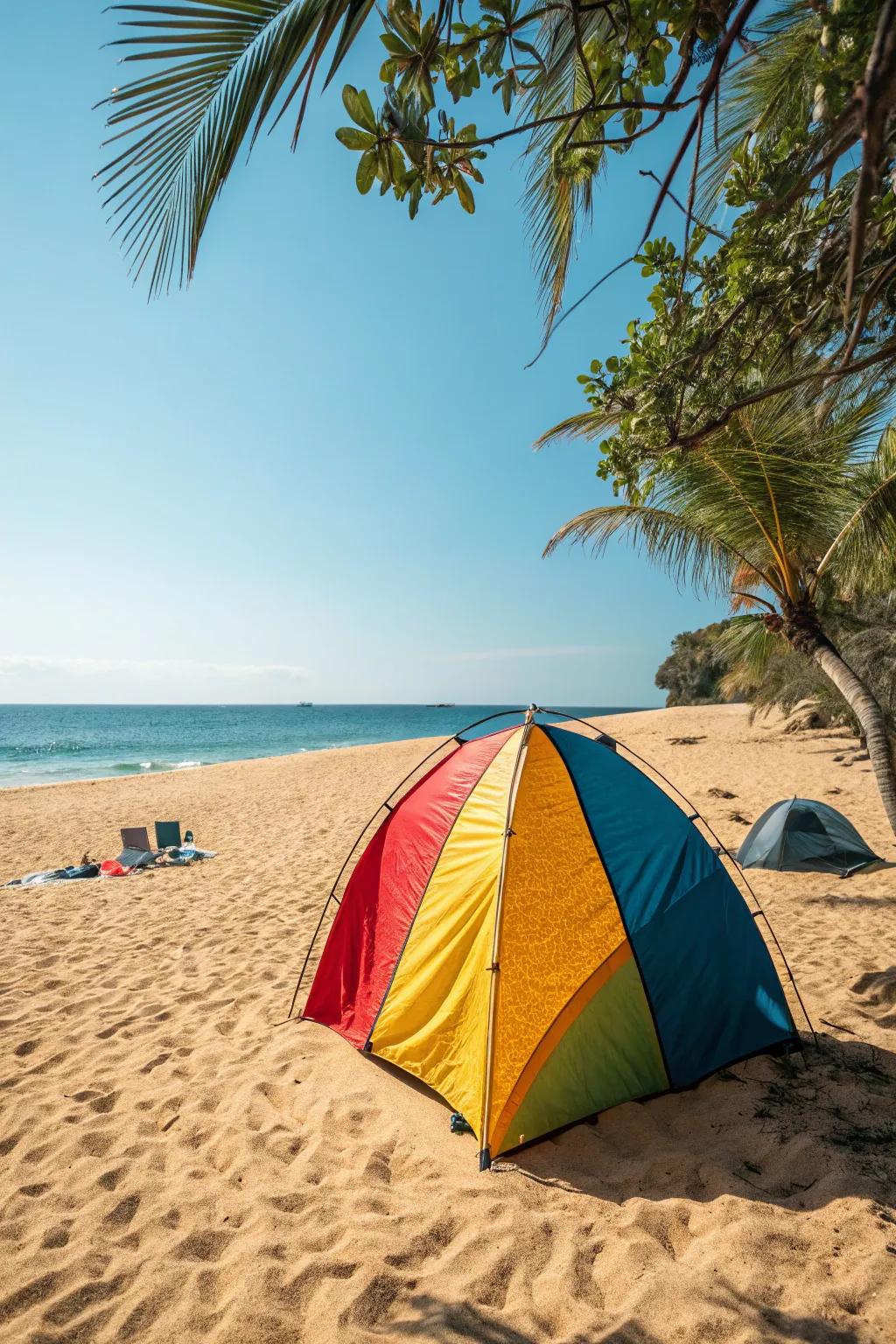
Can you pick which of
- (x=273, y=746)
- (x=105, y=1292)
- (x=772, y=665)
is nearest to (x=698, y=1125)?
(x=105, y=1292)

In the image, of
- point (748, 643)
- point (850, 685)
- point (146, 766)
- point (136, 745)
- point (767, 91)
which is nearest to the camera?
point (767, 91)

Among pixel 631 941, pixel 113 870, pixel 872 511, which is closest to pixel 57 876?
pixel 113 870

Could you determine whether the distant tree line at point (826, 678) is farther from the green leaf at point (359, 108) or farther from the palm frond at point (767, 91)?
the green leaf at point (359, 108)

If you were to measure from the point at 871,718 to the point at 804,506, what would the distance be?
6.07 feet

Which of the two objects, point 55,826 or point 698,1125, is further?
point 55,826

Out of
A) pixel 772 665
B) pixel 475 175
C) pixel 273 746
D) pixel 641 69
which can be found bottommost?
pixel 273 746

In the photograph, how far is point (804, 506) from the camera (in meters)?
5.41

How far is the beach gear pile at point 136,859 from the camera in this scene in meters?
8.95

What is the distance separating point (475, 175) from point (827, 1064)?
196 inches

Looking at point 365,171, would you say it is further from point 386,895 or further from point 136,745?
point 136,745

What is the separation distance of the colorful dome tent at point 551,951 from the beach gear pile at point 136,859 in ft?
20.6

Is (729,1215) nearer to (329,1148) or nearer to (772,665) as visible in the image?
(329,1148)

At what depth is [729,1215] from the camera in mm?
2840

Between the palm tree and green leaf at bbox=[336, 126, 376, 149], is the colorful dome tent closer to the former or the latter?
the palm tree
